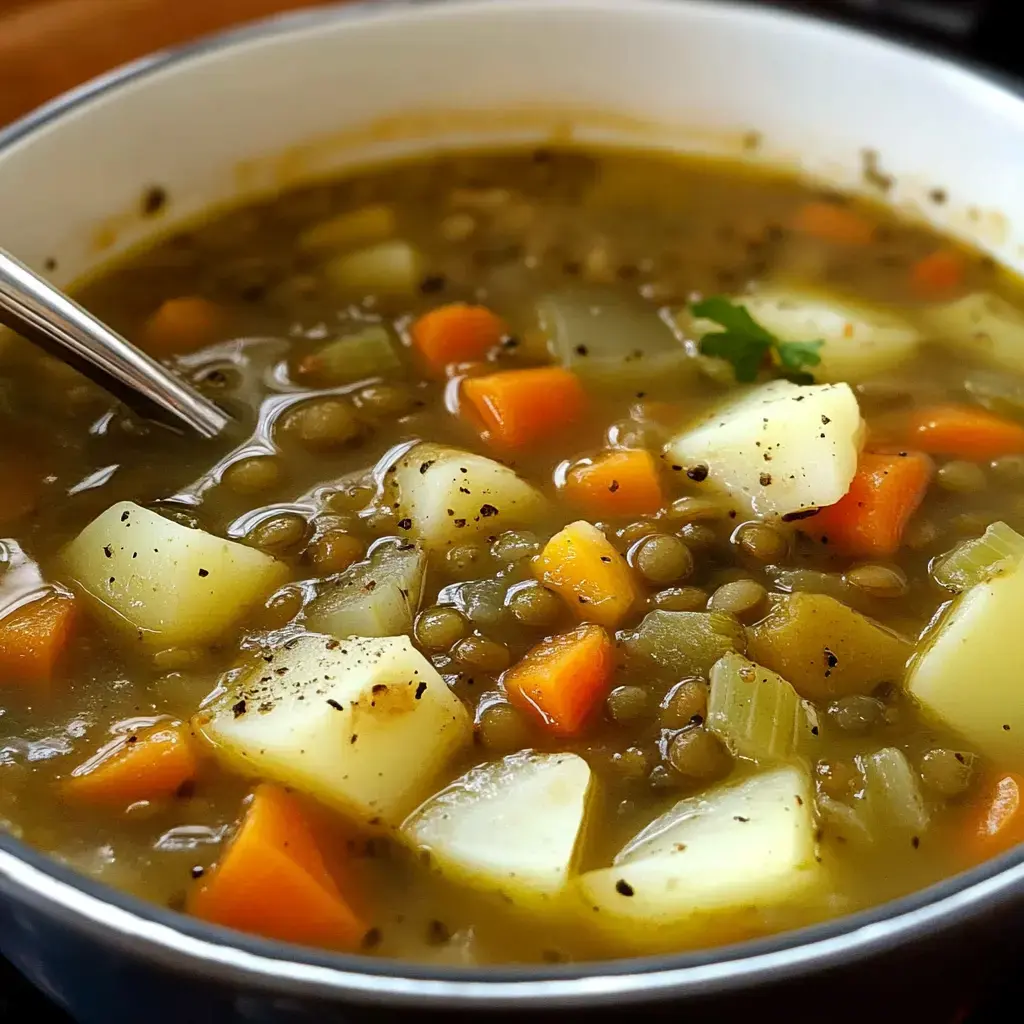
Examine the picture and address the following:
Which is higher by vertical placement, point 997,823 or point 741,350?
point 741,350

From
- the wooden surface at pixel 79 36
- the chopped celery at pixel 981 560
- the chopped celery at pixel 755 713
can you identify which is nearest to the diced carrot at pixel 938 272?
the chopped celery at pixel 981 560

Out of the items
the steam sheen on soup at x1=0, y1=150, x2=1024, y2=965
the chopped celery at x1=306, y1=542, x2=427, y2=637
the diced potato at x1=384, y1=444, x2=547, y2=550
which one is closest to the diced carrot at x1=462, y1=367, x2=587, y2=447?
the steam sheen on soup at x1=0, y1=150, x2=1024, y2=965

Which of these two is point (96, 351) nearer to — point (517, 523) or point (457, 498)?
point (457, 498)

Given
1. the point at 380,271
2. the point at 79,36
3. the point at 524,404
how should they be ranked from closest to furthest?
the point at 524,404 < the point at 380,271 < the point at 79,36

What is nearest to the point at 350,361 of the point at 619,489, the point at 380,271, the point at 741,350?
the point at 380,271

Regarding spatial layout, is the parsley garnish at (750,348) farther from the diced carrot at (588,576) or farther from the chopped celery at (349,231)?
the chopped celery at (349,231)

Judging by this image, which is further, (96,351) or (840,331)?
(840,331)

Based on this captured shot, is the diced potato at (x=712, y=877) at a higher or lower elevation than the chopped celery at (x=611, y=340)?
lower
